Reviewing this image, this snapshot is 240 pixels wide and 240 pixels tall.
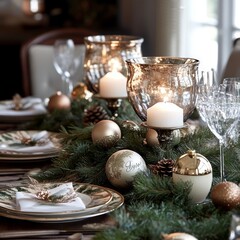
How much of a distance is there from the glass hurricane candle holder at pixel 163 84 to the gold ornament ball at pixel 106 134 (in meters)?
0.07

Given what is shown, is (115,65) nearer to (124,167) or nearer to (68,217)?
(124,167)

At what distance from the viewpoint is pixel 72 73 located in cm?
271

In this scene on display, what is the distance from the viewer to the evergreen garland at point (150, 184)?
1.20m

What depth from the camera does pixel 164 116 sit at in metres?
1.57

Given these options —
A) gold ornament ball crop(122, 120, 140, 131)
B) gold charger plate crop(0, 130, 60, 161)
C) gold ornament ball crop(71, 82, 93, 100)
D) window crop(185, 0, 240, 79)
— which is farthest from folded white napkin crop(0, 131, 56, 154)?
window crop(185, 0, 240, 79)

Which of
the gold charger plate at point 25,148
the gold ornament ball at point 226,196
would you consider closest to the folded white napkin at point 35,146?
the gold charger plate at point 25,148

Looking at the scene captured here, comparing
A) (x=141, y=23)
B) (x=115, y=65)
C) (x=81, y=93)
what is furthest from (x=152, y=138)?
(x=141, y=23)

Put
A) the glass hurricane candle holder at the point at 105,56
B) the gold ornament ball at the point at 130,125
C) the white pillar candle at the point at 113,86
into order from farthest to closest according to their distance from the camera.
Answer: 1. the glass hurricane candle holder at the point at 105,56
2. the white pillar candle at the point at 113,86
3. the gold ornament ball at the point at 130,125

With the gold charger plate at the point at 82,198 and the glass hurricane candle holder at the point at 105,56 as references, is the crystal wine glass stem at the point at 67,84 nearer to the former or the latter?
the glass hurricane candle holder at the point at 105,56

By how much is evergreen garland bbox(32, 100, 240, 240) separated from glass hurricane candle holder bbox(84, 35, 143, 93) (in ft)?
1.35

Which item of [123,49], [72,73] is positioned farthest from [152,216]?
[72,73]

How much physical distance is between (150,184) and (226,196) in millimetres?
152

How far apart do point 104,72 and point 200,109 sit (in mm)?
719

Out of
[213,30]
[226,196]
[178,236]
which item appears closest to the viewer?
[178,236]
